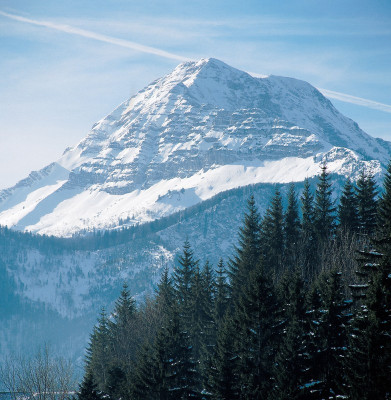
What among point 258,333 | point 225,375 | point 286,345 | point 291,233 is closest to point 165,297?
point 291,233

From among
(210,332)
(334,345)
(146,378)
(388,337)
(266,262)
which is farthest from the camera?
(266,262)

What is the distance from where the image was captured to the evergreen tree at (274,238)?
230ft

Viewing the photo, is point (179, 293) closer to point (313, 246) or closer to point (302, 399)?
point (313, 246)

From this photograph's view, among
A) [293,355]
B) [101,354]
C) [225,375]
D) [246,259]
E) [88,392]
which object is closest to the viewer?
[293,355]

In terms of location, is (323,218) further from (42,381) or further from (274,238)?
(42,381)

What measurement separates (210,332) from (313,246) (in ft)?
70.6

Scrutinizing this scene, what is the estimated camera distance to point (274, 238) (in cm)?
7300

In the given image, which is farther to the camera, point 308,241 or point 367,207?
point 308,241

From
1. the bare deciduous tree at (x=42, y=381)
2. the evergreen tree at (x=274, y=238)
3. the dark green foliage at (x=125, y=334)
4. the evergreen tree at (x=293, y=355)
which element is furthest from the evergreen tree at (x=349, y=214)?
the bare deciduous tree at (x=42, y=381)

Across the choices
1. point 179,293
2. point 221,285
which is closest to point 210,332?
point 221,285

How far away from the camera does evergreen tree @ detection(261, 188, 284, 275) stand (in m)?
70.0

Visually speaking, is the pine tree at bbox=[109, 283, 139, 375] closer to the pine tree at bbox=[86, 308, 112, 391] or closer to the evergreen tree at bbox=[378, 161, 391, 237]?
the pine tree at bbox=[86, 308, 112, 391]

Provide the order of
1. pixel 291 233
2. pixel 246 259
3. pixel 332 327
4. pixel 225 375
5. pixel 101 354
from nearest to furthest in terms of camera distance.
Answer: pixel 332 327
pixel 225 375
pixel 246 259
pixel 101 354
pixel 291 233

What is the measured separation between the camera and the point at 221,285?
59.4m
